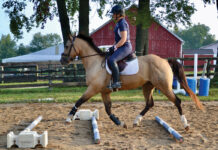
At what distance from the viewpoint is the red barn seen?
31562 millimetres

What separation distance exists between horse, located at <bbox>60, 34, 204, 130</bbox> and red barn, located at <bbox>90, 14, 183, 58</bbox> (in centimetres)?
2551

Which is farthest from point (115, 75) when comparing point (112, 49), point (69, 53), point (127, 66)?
point (69, 53)

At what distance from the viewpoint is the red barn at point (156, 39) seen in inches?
1243

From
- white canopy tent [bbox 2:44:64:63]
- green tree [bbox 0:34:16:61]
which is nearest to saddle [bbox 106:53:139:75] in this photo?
white canopy tent [bbox 2:44:64:63]

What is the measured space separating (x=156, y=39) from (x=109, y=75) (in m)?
27.9

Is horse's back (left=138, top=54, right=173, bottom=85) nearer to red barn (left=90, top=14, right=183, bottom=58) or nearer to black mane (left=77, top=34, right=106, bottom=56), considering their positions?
black mane (left=77, top=34, right=106, bottom=56)

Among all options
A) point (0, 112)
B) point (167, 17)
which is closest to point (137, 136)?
point (0, 112)

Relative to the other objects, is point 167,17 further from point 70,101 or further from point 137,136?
point 137,136

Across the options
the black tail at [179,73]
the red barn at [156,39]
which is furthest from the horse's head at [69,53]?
the red barn at [156,39]

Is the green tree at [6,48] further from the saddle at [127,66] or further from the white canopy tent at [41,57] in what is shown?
the saddle at [127,66]

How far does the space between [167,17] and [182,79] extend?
10199mm

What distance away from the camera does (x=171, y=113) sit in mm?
7609

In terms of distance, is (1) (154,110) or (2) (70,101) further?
(2) (70,101)

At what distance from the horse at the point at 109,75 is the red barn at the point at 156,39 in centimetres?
2551
